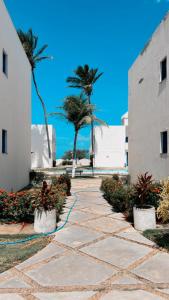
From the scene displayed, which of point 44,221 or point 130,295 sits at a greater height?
point 44,221

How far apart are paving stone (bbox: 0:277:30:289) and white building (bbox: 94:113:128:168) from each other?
29.3 metres

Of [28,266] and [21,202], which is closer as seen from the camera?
[28,266]

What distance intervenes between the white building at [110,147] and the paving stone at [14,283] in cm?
2927

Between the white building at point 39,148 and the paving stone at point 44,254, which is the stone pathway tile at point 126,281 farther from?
the white building at point 39,148

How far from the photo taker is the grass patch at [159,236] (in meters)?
4.46

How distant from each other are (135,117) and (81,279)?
37.4ft

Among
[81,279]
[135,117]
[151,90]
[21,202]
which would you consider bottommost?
[81,279]

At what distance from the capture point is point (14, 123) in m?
10.9

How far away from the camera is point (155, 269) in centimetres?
350

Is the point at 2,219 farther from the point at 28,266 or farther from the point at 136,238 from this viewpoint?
the point at 136,238

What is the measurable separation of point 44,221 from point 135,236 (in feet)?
7.23

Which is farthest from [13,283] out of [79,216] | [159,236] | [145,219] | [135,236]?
[79,216]

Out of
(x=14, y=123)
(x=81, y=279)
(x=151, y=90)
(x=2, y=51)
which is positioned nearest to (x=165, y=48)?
(x=151, y=90)

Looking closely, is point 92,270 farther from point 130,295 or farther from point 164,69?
point 164,69
